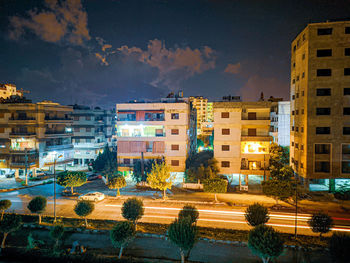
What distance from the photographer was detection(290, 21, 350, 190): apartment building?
35.1m

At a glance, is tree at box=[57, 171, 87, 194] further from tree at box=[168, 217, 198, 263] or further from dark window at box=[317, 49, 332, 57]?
dark window at box=[317, 49, 332, 57]

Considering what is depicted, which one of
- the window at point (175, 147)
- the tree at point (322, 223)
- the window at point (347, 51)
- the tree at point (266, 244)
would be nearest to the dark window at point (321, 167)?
the window at point (347, 51)

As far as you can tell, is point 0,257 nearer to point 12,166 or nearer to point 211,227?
point 211,227

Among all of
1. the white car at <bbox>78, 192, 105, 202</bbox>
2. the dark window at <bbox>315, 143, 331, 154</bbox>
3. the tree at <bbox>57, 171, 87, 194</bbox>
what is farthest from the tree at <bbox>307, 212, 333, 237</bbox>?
the tree at <bbox>57, 171, 87, 194</bbox>

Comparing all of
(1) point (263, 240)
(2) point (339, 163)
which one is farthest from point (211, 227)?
(2) point (339, 163)

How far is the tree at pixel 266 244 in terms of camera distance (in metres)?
16.1

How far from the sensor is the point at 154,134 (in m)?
43.4

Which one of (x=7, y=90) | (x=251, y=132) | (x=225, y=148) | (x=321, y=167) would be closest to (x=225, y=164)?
(x=225, y=148)

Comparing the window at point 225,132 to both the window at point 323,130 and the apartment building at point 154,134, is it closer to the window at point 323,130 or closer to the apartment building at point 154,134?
the apartment building at point 154,134

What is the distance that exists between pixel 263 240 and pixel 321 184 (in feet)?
102

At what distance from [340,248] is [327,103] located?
84.9 feet

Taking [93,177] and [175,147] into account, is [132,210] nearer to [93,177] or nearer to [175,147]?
[175,147]

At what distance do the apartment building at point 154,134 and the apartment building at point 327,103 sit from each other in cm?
1968

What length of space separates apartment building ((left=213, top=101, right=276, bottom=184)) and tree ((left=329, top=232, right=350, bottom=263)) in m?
→ 21.8
